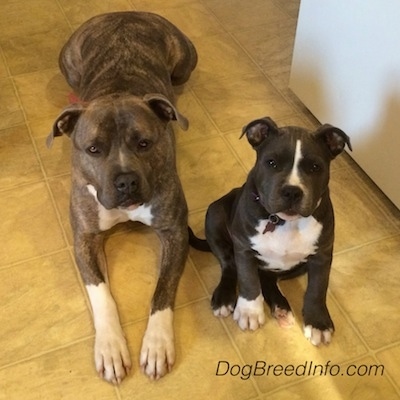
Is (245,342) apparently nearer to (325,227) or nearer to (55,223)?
(325,227)

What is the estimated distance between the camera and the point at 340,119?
300 cm

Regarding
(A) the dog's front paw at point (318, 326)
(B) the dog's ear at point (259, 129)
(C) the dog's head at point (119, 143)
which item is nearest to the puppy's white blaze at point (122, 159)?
(C) the dog's head at point (119, 143)

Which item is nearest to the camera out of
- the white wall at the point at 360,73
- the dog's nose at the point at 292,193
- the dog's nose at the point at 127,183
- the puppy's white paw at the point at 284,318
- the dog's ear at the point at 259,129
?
the dog's nose at the point at 292,193

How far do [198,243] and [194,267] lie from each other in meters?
0.11

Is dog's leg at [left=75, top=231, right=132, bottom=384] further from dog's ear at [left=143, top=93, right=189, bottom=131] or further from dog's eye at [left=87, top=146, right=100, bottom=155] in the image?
dog's ear at [left=143, top=93, right=189, bottom=131]

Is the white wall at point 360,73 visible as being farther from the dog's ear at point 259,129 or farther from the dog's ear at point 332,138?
the dog's ear at point 259,129

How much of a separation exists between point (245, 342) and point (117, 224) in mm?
826

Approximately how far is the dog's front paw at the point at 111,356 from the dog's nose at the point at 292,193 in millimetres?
866

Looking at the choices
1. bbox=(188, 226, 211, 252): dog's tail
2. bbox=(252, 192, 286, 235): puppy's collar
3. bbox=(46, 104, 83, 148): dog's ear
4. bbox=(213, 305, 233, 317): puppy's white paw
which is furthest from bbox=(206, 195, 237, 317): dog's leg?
bbox=(46, 104, 83, 148): dog's ear

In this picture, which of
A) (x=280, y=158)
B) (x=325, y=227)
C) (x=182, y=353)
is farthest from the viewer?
(x=182, y=353)

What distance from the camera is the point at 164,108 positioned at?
7.75 ft

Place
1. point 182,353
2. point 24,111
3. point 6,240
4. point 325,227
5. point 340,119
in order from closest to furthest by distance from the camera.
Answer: point 325,227 → point 182,353 → point 6,240 → point 340,119 → point 24,111

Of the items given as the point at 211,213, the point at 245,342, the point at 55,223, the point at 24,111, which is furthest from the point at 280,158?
the point at 24,111

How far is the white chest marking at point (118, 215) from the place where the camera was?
245 cm
